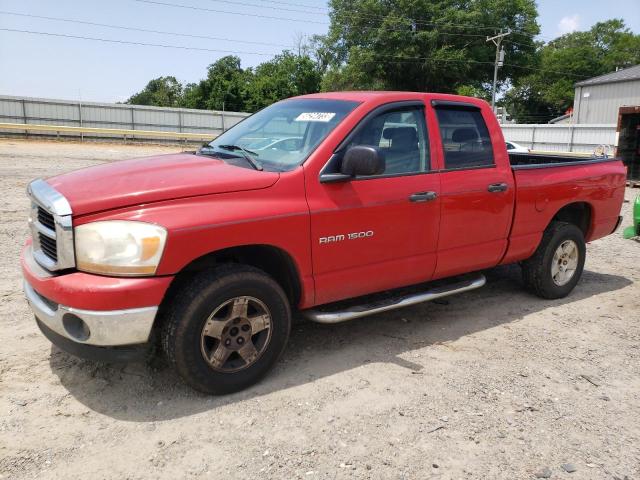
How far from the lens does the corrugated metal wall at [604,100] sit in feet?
102

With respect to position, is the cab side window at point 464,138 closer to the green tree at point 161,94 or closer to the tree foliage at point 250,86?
the tree foliage at point 250,86

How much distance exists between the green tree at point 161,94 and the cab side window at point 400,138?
2844 inches

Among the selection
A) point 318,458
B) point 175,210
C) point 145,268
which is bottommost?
point 318,458

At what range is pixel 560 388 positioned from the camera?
12.1 ft

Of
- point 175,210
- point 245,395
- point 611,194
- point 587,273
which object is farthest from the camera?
point 587,273

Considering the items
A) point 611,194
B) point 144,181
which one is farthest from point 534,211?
point 144,181

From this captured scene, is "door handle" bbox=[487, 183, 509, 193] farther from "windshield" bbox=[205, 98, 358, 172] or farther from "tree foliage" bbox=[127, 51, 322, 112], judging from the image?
"tree foliage" bbox=[127, 51, 322, 112]

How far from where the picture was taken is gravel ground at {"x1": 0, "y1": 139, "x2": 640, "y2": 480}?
2.82 meters

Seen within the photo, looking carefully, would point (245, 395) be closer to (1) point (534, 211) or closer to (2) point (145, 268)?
(2) point (145, 268)

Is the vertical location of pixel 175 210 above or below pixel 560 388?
above

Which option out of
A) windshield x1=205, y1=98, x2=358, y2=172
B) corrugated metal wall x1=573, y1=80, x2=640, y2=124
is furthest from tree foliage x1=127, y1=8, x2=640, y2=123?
windshield x1=205, y1=98, x2=358, y2=172

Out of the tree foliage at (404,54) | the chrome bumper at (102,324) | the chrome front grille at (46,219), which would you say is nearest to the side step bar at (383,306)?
the chrome bumper at (102,324)

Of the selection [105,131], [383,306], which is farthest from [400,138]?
[105,131]

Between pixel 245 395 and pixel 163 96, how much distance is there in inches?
3281
